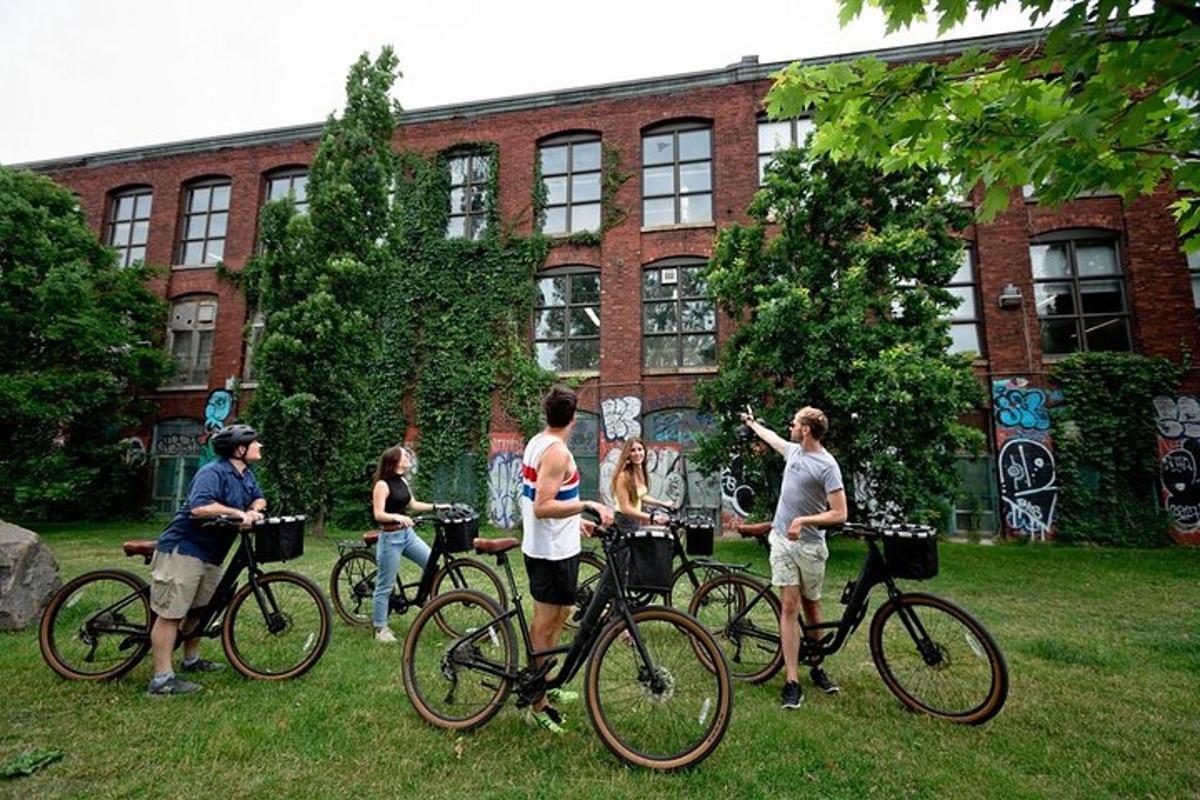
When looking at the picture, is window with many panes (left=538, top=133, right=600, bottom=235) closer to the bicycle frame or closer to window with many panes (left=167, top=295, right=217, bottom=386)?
window with many panes (left=167, top=295, right=217, bottom=386)

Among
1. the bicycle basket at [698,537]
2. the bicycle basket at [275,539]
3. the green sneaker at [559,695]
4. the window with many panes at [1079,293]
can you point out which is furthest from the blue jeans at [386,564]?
the window with many panes at [1079,293]

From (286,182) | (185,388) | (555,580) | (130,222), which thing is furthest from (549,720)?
(130,222)

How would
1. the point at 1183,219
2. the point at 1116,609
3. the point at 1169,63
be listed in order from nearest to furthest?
the point at 1169,63
the point at 1183,219
the point at 1116,609

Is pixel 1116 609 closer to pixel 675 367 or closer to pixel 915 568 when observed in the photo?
pixel 915 568

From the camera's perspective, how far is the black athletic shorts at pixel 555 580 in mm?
3469

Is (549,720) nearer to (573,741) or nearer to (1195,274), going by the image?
(573,741)

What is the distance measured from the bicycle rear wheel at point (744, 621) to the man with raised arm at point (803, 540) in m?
0.28

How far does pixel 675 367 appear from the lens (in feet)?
51.4

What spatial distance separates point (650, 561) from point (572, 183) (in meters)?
16.1

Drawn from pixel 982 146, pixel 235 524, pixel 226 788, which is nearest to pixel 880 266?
pixel 982 146

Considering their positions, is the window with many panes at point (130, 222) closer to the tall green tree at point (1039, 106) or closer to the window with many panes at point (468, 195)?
the window with many panes at point (468, 195)

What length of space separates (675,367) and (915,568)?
1202 cm

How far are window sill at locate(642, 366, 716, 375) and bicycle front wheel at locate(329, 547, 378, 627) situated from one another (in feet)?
34.4

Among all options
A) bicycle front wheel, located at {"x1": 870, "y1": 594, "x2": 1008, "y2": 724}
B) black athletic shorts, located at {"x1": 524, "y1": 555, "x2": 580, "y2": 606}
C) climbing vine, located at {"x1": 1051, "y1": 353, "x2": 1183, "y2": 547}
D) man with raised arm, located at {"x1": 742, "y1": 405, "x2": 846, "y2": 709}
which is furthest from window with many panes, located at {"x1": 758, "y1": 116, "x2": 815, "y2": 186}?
black athletic shorts, located at {"x1": 524, "y1": 555, "x2": 580, "y2": 606}
